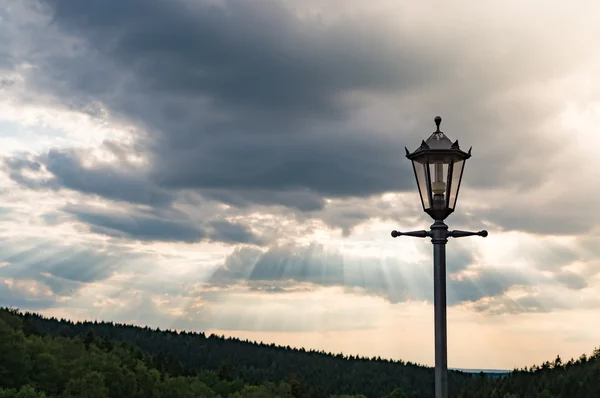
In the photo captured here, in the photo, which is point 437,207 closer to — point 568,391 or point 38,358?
point 38,358

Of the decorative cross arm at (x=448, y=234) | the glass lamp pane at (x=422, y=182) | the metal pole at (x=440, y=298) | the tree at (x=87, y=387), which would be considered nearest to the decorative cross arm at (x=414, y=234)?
the decorative cross arm at (x=448, y=234)

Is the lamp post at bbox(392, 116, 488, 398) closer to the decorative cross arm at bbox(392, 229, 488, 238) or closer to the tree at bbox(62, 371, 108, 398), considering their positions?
the decorative cross arm at bbox(392, 229, 488, 238)

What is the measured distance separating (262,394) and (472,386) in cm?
5590

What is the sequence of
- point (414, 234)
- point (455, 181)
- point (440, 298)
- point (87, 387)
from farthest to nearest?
1. point (87, 387)
2. point (414, 234)
3. point (455, 181)
4. point (440, 298)

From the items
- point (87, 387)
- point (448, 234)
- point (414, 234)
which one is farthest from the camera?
point (87, 387)

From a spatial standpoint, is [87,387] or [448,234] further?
[87,387]

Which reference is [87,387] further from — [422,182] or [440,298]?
[422,182]

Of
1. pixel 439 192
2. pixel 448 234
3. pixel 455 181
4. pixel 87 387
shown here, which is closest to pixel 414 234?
pixel 448 234

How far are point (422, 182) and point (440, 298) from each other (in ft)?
6.93

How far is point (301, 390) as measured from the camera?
637ft

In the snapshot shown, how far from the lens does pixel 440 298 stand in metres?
13.4

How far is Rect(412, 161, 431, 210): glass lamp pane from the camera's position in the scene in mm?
13586

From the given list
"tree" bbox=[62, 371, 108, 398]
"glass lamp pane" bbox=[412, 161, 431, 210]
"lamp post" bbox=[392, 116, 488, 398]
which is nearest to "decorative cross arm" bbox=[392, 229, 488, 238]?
"lamp post" bbox=[392, 116, 488, 398]

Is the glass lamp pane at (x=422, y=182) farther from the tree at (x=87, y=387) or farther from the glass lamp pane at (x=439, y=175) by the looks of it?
the tree at (x=87, y=387)
